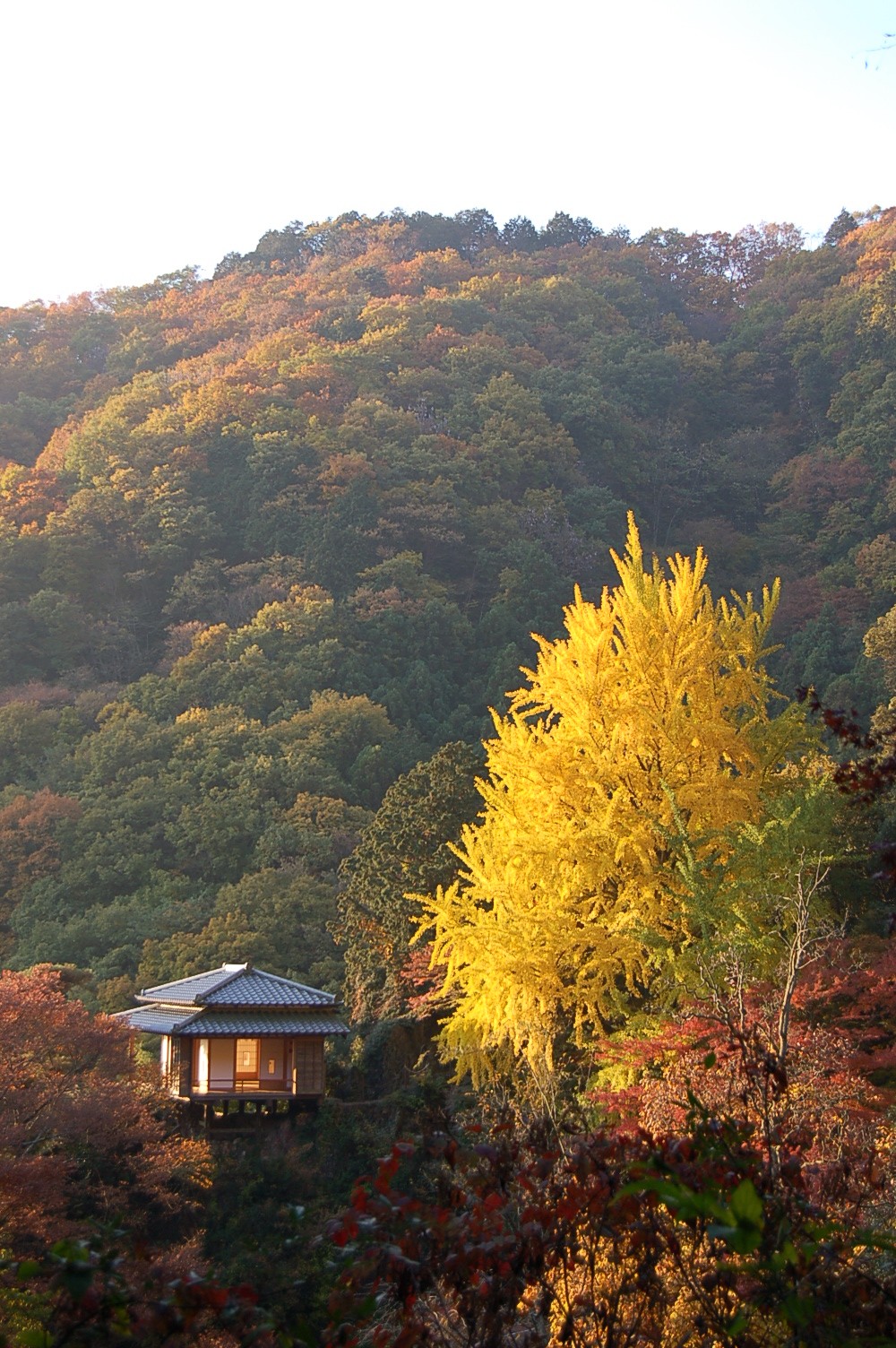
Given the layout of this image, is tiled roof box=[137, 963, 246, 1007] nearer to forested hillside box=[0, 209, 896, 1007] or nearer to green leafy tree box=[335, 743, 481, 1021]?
green leafy tree box=[335, 743, 481, 1021]

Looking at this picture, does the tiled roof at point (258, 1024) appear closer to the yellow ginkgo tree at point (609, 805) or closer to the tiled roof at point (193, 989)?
the tiled roof at point (193, 989)

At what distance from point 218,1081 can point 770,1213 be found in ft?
53.4

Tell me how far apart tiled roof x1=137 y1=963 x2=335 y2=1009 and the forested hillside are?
2480mm

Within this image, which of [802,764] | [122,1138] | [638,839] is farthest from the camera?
[802,764]

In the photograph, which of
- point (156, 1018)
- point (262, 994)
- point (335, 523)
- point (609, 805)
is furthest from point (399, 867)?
point (335, 523)

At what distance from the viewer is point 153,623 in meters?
36.3

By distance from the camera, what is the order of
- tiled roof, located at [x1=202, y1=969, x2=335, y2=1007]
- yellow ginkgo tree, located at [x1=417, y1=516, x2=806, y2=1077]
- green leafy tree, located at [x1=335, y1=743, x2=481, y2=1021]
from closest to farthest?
yellow ginkgo tree, located at [x1=417, y1=516, x2=806, y2=1077] → tiled roof, located at [x1=202, y1=969, x2=335, y2=1007] → green leafy tree, located at [x1=335, y1=743, x2=481, y2=1021]

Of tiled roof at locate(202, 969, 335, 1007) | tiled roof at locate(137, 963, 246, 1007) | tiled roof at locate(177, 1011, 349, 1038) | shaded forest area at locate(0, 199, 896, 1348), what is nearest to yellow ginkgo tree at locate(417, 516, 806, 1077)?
shaded forest area at locate(0, 199, 896, 1348)


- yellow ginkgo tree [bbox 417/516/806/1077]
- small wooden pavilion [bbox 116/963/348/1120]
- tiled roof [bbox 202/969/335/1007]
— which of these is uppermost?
yellow ginkgo tree [bbox 417/516/806/1077]

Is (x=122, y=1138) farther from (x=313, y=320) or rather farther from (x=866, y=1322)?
(x=313, y=320)

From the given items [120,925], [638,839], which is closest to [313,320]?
[120,925]

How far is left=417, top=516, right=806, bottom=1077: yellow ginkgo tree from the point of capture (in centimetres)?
1285

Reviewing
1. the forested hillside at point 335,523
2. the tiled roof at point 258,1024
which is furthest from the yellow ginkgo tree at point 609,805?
the forested hillside at point 335,523

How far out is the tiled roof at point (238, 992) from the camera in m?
18.6
